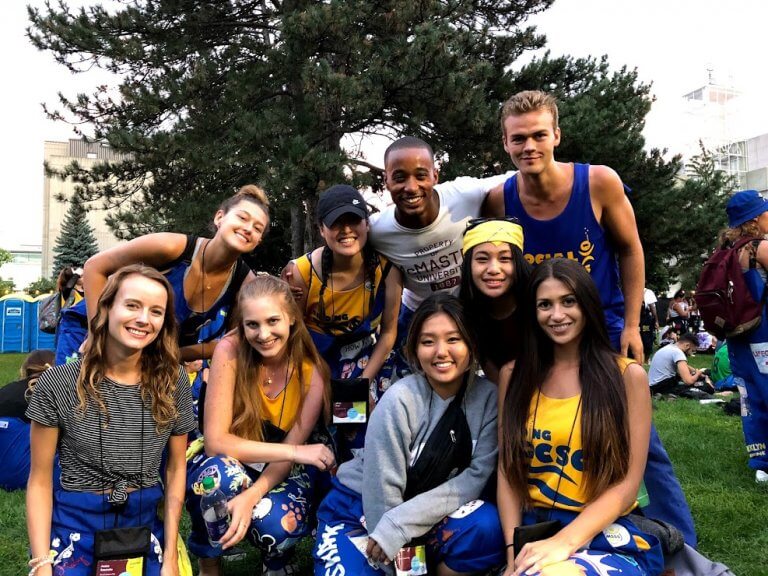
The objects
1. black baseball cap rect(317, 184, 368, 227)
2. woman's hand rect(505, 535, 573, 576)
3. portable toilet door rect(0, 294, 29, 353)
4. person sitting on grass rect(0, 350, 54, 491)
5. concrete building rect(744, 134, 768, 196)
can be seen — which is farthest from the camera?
concrete building rect(744, 134, 768, 196)

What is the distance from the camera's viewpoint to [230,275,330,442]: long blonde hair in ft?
10.4

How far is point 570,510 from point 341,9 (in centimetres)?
1065

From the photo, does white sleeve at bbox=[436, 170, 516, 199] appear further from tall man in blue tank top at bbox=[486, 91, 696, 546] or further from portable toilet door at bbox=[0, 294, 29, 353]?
portable toilet door at bbox=[0, 294, 29, 353]

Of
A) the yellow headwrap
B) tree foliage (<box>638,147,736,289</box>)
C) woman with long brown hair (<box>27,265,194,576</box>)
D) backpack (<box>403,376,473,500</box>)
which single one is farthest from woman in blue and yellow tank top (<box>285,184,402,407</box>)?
tree foliage (<box>638,147,736,289</box>)

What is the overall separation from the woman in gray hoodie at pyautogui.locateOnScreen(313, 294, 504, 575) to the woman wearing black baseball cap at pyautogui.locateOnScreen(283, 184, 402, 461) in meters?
0.84

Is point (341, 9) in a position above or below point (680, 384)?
above

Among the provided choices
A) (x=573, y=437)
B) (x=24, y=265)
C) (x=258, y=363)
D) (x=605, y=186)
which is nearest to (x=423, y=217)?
(x=605, y=186)

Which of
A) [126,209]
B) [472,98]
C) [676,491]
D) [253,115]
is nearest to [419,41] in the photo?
[472,98]

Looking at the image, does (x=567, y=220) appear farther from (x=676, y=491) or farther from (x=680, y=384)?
(x=680, y=384)

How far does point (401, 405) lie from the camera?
2.73 m

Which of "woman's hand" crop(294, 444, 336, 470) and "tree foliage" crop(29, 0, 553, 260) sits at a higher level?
"tree foliage" crop(29, 0, 553, 260)

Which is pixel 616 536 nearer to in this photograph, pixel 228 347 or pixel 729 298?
pixel 228 347

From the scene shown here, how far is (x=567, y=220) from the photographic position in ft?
10.9

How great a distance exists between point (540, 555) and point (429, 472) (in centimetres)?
56
